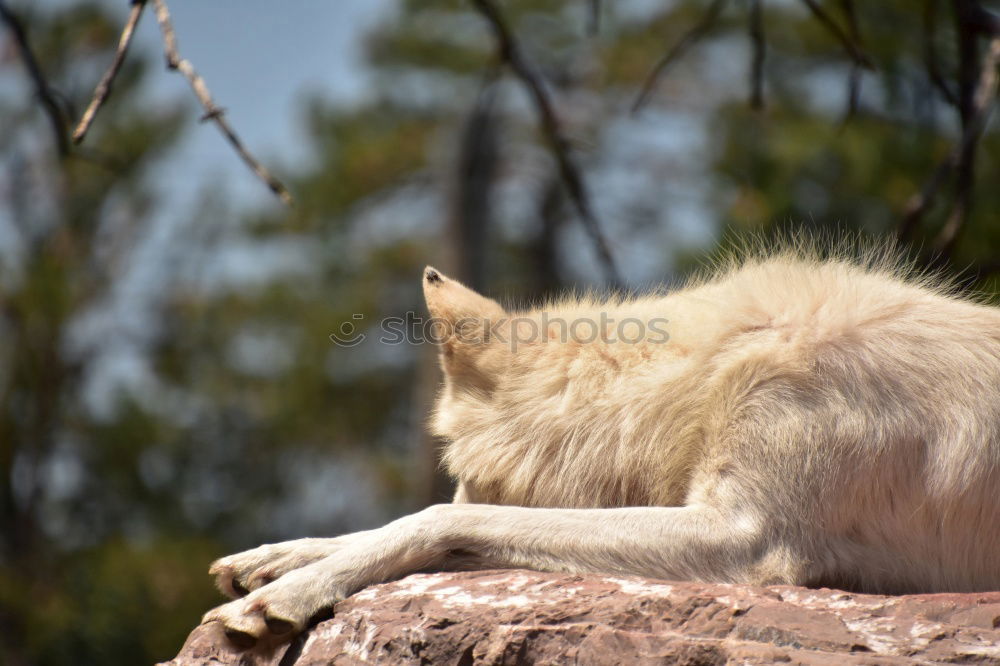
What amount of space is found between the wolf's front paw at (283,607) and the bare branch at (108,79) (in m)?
1.52

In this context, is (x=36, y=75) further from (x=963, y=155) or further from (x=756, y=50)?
(x=963, y=155)

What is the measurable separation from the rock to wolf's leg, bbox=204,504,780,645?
7cm

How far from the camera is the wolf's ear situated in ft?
13.1

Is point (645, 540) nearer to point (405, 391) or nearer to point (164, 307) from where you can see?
point (164, 307)

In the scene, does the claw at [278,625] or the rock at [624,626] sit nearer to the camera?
the rock at [624,626]

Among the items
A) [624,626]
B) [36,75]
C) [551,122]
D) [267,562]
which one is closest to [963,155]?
[551,122]

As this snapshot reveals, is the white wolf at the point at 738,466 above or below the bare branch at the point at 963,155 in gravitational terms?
below

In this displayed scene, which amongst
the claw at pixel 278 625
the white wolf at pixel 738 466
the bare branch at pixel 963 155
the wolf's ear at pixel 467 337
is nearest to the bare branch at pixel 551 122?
the wolf's ear at pixel 467 337

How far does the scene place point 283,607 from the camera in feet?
10.5

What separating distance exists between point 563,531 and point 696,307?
3.43 ft

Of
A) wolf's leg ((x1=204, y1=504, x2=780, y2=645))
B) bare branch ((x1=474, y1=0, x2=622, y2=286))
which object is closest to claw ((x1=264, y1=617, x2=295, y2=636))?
wolf's leg ((x1=204, y1=504, x2=780, y2=645))

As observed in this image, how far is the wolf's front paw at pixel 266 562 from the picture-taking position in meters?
3.45

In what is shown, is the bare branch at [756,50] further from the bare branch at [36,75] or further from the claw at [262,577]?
the claw at [262,577]

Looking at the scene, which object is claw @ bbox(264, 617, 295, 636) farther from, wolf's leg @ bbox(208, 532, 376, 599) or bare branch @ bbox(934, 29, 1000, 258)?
bare branch @ bbox(934, 29, 1000, 258)
